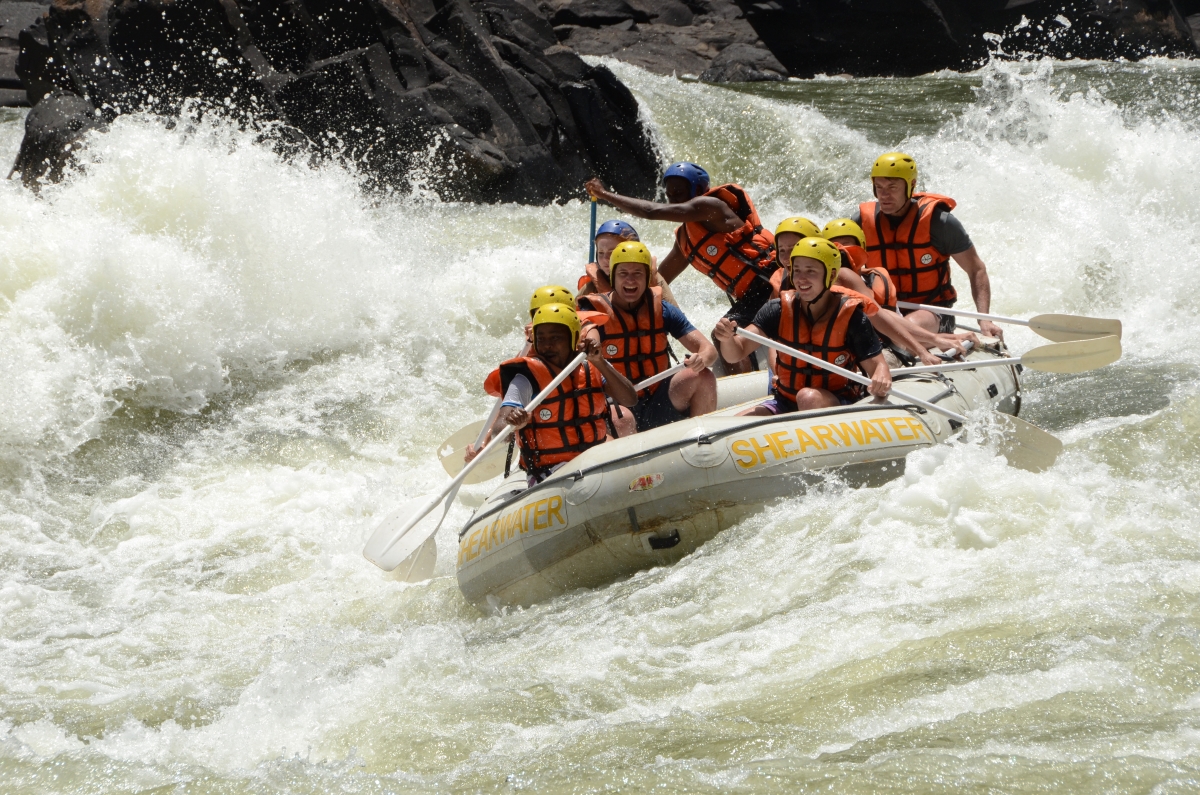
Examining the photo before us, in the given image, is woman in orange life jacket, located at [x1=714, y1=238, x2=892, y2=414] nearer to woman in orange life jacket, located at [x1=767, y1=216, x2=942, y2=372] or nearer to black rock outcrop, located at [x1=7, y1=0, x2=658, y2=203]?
woman in orange life jacket, located at [x1=767, y1=216, x2=942, y2=372]

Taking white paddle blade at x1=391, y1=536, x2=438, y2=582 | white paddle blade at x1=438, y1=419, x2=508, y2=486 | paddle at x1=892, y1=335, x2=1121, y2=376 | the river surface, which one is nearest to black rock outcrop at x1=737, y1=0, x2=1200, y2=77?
the river surface

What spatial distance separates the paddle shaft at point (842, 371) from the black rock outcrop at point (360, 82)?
8.34 meters

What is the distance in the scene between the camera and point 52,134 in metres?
11.5

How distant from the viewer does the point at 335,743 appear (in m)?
3.53

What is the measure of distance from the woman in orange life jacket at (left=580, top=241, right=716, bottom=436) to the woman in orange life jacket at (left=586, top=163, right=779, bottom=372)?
85 centimetres

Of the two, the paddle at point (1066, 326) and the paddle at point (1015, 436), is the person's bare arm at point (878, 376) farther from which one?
the paddle at point (1066, 326)

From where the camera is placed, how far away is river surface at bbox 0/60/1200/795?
10.6 feet

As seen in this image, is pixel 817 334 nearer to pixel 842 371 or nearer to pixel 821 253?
pixel 842 371

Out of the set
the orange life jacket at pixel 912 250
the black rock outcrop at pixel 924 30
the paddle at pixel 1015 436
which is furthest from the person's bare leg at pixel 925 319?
the black rock outcrop at pixel 924 30

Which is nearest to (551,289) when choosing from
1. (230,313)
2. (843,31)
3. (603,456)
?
(603,456)

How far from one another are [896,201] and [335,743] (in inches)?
170

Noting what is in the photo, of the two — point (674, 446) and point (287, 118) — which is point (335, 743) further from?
point (287, 118)

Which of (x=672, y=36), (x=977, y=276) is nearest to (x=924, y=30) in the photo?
(x=672, y=36)

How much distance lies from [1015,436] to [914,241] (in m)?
1.78
